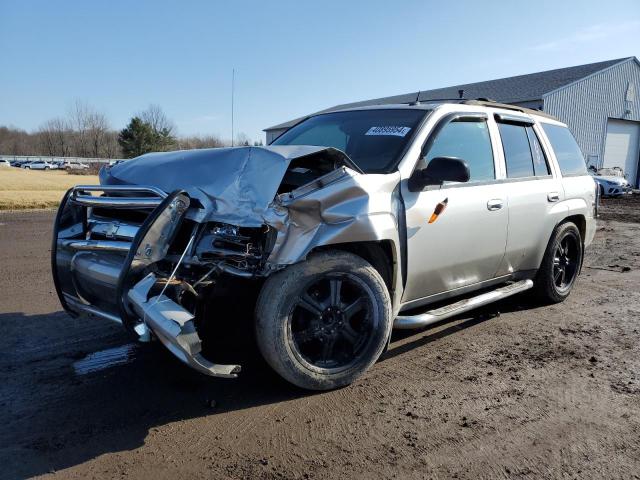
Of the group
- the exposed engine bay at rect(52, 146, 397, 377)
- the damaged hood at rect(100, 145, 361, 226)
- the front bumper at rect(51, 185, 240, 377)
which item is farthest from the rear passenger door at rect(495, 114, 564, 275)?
the front bumper at rect(51, 185, 240, 377)

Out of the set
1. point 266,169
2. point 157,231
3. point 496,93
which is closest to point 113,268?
point 157,231

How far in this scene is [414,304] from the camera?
3895 millimetres

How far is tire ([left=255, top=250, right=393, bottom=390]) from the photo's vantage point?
3.04 meters

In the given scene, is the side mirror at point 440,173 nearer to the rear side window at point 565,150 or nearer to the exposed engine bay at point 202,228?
the exposed engine bay at point 202,228

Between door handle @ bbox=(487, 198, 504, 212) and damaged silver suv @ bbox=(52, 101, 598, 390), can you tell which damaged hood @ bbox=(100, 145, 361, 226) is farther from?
door handle @ bbox=(487, 198, 504, 212)

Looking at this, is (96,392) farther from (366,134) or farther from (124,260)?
(366,134)

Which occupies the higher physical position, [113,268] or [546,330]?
[113,268]

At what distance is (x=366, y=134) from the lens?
4.18 m

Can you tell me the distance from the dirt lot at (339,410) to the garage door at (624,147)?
1417 inches

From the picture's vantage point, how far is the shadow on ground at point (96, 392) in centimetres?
273

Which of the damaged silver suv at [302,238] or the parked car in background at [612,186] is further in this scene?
the parked car in background at [612,186]

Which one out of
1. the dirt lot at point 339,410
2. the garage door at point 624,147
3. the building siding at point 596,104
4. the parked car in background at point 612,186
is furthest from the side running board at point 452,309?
the garage door at point 624,147

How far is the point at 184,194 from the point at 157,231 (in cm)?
27

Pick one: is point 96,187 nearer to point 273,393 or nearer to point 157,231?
point 157,231
